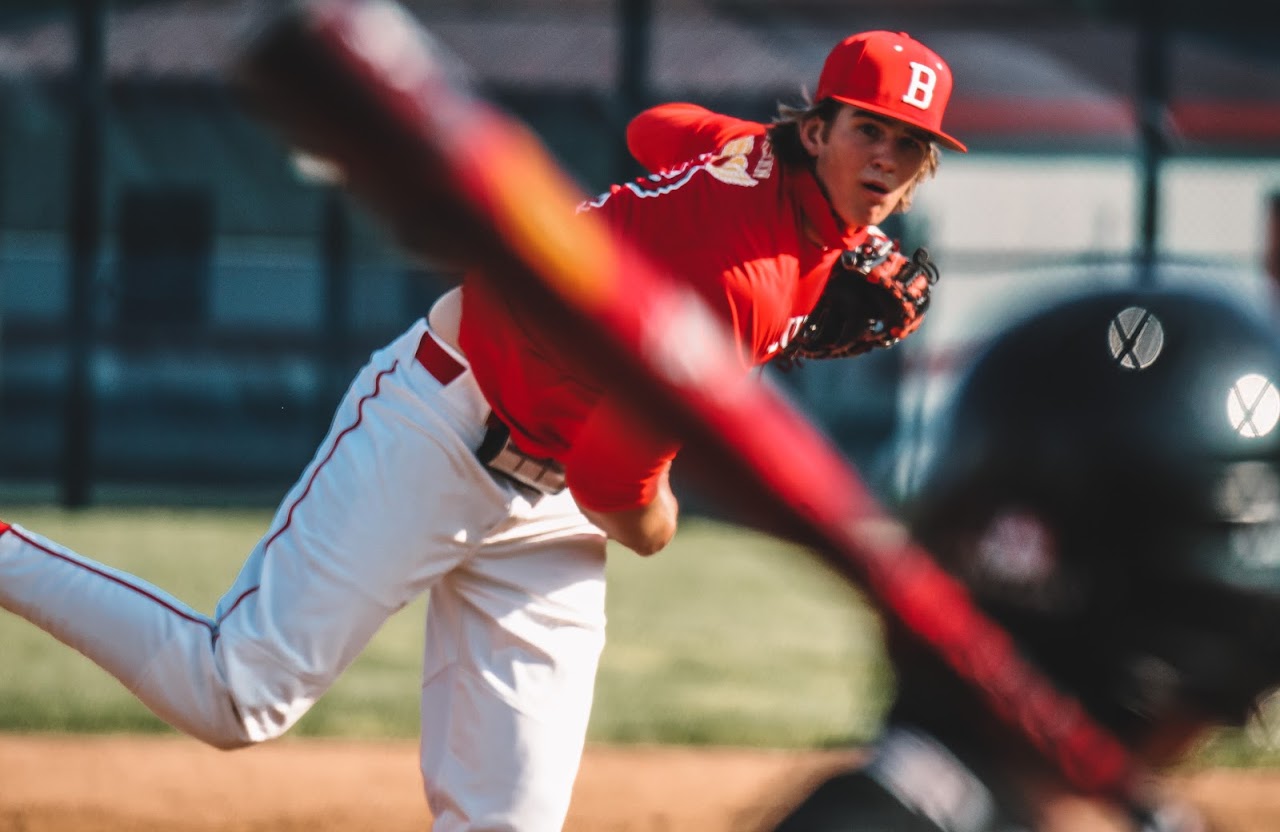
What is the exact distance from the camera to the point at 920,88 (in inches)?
107

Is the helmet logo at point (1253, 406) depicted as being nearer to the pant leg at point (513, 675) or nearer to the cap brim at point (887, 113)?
the cap brim at point (887, 113)

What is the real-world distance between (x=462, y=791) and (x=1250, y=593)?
1.71 m

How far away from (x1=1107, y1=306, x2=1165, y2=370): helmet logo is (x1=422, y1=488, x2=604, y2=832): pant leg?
5.04ft

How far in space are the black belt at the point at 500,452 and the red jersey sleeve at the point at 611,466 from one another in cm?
36

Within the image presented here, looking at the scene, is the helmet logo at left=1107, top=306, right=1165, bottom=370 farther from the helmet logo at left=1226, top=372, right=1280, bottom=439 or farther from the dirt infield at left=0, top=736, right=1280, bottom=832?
the dirt infield at left=0, top=736, right=1280, bottom=832

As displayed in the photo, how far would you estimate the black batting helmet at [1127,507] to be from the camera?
4.80 feet

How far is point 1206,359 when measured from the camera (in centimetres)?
148

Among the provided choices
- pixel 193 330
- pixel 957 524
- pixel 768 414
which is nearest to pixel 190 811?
pixel 957 524

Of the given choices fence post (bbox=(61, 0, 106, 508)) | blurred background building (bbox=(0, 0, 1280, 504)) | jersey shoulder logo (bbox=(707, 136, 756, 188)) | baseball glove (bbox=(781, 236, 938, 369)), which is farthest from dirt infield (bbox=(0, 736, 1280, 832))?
fence post (bbox=(61, 0, 106, 508))

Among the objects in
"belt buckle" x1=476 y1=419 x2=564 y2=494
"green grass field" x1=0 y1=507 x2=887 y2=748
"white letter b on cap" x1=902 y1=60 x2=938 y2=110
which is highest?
"white letter b on cap" x1=902 y1=60 x2=938 y2=110

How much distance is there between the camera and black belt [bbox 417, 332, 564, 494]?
2826mm

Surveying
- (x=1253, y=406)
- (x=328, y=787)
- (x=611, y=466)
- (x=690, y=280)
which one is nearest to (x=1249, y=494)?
(x=1253, y=406)

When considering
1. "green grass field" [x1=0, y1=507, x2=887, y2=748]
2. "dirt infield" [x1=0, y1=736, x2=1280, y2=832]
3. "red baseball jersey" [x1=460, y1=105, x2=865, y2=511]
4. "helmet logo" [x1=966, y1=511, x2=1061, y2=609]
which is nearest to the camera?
"helmet logo" [x1=966, y1=511, x2=1061, y2=609]

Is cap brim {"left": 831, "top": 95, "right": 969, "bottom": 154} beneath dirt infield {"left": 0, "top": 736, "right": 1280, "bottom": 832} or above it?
above
